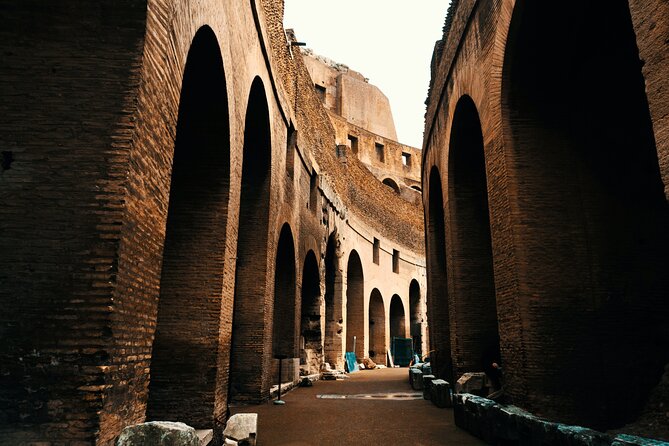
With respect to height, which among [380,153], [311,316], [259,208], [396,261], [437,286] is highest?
[380,153]

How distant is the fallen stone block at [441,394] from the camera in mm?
8055

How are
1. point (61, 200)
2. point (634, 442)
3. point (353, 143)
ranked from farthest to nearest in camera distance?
point (353, 143) → point (61, 200) → point (634, 442)

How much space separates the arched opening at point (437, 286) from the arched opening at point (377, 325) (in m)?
9.55

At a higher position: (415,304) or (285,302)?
(415,304)

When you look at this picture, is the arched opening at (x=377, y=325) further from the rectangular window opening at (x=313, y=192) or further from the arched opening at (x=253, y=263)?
the arched opening at (x=253, y=263)

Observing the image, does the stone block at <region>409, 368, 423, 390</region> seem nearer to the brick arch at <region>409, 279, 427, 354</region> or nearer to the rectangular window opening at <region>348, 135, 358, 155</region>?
the brick arch at <region>409, 279, 427, 354</region>

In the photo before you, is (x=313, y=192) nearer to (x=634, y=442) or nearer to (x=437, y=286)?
(x=437, y=286)

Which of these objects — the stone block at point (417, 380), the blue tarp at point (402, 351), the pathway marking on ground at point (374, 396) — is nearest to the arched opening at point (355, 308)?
the blue tarp at point (402, 351)

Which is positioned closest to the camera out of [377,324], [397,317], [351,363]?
[351,363]

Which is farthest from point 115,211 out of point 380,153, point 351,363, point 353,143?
point 380,153

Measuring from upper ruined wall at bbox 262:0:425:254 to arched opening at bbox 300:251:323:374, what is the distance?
2.63 m

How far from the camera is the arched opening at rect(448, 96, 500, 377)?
9148 millimetres

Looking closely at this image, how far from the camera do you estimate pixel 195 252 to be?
604cm

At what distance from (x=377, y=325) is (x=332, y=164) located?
30.4 feet
